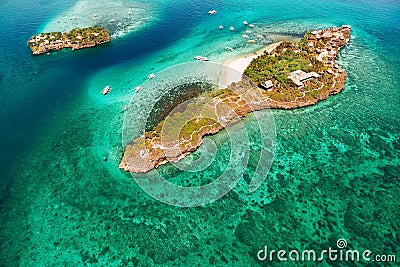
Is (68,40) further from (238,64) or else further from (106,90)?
(238,64)

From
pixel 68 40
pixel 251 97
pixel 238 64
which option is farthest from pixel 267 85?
pixel 68 40

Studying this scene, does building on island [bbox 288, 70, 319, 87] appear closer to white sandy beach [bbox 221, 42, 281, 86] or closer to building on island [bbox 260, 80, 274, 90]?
building on island [bbox 260, 80, 274, 90]

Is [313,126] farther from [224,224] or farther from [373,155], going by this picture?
[224,224]

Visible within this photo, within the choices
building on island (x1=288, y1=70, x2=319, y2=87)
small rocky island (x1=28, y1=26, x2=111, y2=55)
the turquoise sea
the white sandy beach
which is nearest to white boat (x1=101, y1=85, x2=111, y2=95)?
the turquoise sea

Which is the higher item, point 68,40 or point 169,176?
point 68,40

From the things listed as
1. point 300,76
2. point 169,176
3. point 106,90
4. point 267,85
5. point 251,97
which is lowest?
point 169,176

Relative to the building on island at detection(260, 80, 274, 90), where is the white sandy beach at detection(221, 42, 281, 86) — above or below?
below

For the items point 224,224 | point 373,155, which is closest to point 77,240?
point 224,224
